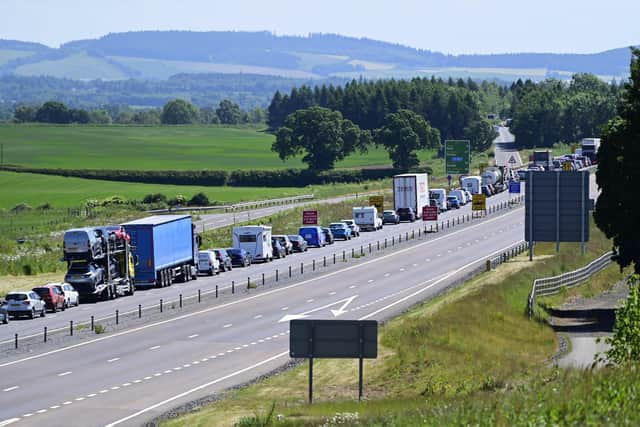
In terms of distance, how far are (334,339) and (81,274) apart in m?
33.5

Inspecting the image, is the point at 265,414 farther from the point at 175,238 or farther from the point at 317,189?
the point at 317,189

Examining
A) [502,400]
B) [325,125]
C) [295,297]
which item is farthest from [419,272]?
[325,125]

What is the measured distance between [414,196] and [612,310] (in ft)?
176

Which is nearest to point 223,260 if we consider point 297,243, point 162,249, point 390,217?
point 162,249

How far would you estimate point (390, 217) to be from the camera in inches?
4648

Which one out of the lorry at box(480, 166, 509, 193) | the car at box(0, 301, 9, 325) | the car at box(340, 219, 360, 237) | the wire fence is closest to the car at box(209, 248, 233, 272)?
the wire fence

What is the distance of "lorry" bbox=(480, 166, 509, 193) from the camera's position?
149637mm

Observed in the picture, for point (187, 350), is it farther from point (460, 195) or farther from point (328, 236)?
point (460, 195)

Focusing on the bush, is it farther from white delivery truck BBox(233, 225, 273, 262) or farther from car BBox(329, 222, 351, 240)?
white delivery truck BBox(233, 225, 273, 262)

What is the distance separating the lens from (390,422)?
2427 cm

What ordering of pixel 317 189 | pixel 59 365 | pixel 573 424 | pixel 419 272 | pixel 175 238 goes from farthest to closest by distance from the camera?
1. pixel 317 189
2. pixel 419 272
3. pixel 175 238
4. pixel 59 365
5. pixel 573 424

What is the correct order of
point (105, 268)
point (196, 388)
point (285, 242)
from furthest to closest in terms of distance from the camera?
1. point (285, 242)
2. point (105, 268)
3. point (196, 388)

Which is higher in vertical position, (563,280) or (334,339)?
(334,339)

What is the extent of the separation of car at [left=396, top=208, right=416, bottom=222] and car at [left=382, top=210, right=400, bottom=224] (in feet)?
1.97
